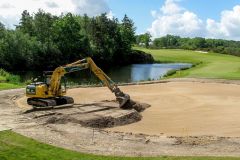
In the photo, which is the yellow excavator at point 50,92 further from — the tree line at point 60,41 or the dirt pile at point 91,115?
the tree line at point 60,41

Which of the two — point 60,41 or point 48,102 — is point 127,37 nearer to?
point 60,41

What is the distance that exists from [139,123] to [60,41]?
6565 cm

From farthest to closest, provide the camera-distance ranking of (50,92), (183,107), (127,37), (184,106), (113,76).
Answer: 1. (127,37)
2. (113,76)
3. (184,106)
4. (183,107)
5. (50,92)

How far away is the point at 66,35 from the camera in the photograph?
3610 inches

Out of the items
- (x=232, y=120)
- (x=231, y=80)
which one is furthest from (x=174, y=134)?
(x=231, y=80)

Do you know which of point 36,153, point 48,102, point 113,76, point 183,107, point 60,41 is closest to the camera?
point 36,153

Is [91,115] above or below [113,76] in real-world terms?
below

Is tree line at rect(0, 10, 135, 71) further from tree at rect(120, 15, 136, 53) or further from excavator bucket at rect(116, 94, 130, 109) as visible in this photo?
excavator bucket at rect(116, 94, 130, 109)

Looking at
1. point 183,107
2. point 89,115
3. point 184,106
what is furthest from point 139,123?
point 184,106

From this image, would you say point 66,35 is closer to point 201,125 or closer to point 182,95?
point 182,95

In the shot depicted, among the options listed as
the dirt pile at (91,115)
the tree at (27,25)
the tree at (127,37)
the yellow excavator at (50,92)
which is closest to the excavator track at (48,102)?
the yellow excavator at (50,92)

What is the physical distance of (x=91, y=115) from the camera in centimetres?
2777

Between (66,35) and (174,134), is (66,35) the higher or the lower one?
the higher one

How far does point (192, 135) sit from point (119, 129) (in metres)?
4.05
